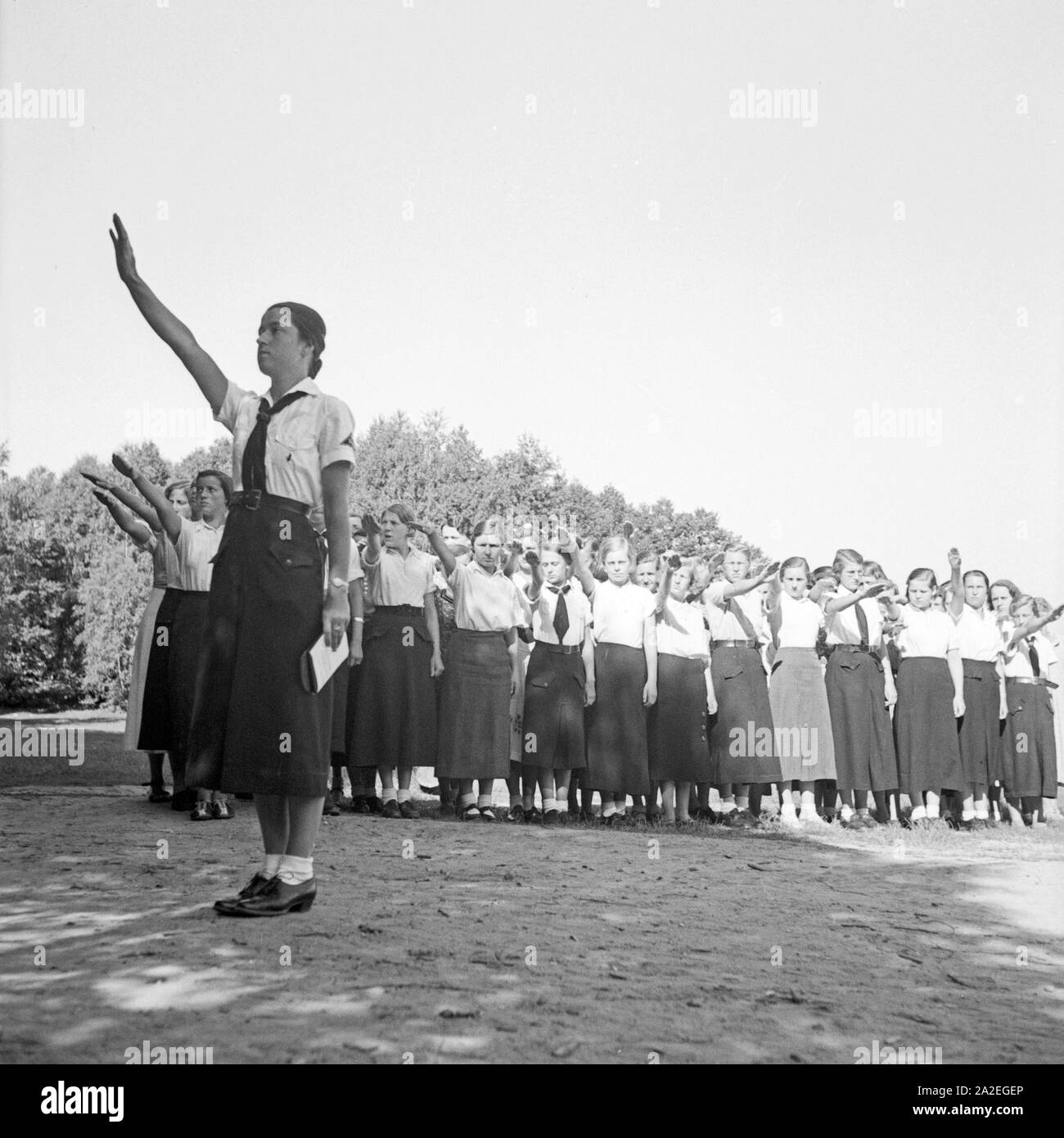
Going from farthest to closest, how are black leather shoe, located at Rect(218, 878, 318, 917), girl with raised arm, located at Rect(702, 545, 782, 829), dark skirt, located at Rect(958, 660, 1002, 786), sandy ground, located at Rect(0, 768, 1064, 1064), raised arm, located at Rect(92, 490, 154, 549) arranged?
dark skirt, located at Rect(958, 660, 1002, 786), girl with raised arm, located at Rect(702, 545, 782, 829), raised arm, located at Rect(92, 490, 154, 549), black leather shoe, located at Rect(218, 878, 318, 917), sandy ground, located at Rect(0, 768, 1064, 1064)

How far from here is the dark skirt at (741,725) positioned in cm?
1063

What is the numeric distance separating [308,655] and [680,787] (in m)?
5.72

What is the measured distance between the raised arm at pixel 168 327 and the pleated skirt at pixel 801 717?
22.0ft

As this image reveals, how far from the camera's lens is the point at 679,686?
34.0 feet

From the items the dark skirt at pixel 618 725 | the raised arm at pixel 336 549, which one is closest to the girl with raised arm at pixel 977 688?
Answer: the dark skirt at pixel 618 725

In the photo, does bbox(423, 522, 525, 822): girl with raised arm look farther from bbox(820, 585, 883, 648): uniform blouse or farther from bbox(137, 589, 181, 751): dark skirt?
bbox(820, 585, 883, 648): uniform blouse

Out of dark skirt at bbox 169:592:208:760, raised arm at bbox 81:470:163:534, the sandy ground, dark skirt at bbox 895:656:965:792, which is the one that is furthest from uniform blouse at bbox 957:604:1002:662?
raised arm at bbox 81:470:163:534

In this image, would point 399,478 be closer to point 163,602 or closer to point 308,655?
point 163,602

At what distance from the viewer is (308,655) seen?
533cm

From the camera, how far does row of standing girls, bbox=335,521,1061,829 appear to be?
9.91 meters

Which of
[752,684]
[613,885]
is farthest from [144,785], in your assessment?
[613,885]

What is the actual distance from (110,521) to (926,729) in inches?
1256

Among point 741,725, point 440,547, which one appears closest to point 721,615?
point 741,725

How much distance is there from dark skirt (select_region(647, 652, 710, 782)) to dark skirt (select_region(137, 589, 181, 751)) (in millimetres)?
3685
